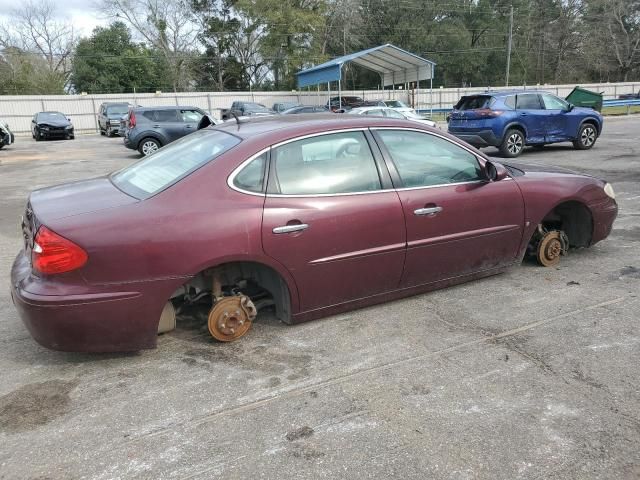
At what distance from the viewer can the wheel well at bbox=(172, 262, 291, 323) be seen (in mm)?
3535

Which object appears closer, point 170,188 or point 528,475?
point 528,475

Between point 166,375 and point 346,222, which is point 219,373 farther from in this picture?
point 346,222

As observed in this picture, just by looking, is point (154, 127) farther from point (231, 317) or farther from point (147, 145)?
point (231, 317)

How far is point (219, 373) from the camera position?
3.27m

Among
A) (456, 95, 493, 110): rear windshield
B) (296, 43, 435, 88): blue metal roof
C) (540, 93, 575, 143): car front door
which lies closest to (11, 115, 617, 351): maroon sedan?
(456, 95, 493, 110): rear windshield

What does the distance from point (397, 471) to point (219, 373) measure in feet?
4.35

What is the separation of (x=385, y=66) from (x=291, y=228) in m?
30.8

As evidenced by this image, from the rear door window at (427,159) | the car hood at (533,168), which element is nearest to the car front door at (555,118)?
the car hood at (533,168)

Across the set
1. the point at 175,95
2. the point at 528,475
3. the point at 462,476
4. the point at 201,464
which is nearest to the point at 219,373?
the point at 201,464

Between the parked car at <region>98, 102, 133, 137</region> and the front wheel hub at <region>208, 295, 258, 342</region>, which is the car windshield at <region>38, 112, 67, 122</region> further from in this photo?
the front wheel hub at <region>208, 295, 258, 342</region>

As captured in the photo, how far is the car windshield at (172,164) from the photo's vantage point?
11.5 ft

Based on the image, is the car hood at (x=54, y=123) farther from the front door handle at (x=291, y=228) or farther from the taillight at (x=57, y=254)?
the front door handle at (x=291, y=228)

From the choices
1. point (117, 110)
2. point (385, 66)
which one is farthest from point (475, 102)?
point (117, 110)

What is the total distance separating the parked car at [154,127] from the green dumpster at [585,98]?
772 inches
